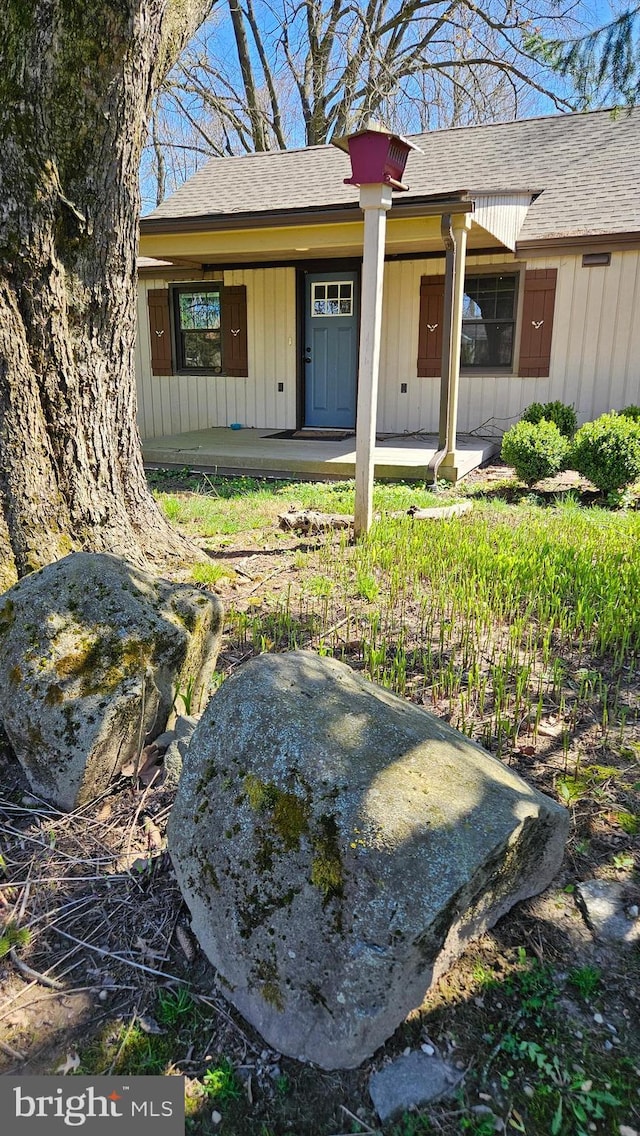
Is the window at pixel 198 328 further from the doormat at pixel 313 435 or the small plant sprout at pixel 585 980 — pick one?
the small plant sprout at pixel 585 980

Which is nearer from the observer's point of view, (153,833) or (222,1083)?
(222,1083)

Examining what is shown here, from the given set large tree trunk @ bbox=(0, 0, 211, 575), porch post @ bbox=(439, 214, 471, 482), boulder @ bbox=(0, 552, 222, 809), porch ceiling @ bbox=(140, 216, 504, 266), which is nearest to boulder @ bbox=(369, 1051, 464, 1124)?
boulder @ bbox=(0, 552, 222, 809)

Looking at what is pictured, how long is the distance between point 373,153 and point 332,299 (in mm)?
6356

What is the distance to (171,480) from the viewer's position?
896 centimetres

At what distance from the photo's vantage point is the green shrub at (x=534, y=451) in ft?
25.8

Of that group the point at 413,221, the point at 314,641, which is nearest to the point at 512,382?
the point at 413,221

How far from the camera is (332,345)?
11.9 m

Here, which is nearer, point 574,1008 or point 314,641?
point 574,1008

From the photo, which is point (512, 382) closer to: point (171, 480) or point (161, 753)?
point (171, 480)

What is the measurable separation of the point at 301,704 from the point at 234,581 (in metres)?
2.89

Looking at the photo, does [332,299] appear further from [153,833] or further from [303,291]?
[153,833]

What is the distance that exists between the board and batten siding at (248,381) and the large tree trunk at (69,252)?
7918 millimetres

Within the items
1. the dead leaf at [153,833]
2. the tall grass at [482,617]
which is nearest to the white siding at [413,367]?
the tall grass at [482,617]

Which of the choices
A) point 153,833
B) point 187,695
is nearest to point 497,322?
point 187,695
